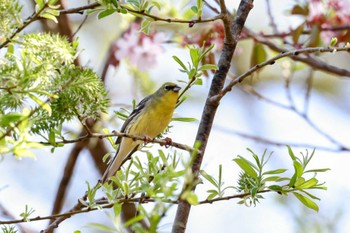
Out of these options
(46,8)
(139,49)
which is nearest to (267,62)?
(46,8)

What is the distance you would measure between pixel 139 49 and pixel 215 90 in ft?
6.43

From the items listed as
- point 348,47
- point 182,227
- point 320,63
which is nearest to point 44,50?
point 182,227

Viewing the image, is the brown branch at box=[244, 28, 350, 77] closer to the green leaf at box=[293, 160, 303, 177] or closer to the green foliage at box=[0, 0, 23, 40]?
the green leaf at box=[293, 160, 303, 177]

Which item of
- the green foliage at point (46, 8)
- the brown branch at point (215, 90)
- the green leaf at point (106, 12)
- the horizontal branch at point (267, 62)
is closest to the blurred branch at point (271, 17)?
the brown branch at point (215, 90)

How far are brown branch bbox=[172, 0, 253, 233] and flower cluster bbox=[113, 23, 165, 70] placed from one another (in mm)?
1771

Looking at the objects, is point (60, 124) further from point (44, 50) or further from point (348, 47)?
point (348, 47)

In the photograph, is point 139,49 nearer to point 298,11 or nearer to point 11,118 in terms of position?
point 298,11

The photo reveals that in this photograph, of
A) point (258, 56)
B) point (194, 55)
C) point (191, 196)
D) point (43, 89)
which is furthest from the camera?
point (258, 56)

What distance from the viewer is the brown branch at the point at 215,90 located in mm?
1725

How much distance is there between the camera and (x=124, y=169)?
1652 mm

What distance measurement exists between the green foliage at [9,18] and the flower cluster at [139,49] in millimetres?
2160

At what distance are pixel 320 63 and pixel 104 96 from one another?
5.15 feet

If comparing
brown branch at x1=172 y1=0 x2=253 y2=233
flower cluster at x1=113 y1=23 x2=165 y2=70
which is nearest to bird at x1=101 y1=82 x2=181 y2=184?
flower cluster at x1=113 y1=23 x2=165 y2=70

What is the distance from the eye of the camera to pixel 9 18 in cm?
159
